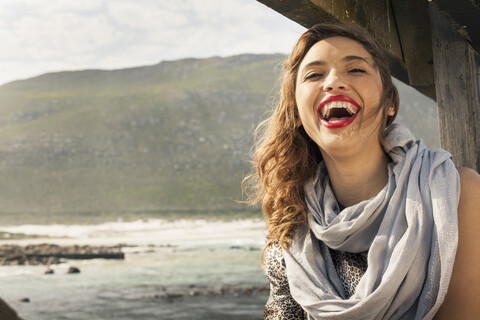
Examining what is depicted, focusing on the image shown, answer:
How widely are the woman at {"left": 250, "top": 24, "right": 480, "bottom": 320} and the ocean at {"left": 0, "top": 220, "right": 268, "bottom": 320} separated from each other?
29.1 ft

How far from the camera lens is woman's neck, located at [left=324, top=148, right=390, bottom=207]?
7.60 feet

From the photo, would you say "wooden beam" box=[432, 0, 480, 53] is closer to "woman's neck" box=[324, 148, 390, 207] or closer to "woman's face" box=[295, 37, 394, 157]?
"woman's face" box=[295, 37, 394, 157]

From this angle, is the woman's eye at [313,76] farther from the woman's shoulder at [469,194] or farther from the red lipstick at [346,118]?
the woman's shoulder at [469,194]

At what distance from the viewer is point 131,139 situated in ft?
367

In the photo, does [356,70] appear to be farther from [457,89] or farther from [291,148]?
[457,89]

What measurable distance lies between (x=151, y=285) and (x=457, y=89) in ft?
80.3

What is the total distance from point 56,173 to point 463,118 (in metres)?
101

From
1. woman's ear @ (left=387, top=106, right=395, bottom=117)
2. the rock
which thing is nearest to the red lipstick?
woman's ear @ (left=387, top=106, right=395, bottom=117)

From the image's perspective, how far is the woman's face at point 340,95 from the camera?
2.22 metres

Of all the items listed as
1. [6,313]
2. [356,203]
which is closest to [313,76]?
[356,203]

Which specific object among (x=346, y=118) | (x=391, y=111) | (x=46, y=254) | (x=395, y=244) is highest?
(x=346, y=118)

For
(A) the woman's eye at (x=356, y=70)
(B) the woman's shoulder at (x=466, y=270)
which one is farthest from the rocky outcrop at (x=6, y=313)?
(B) the woman's shoulder at (x=466, y=270)

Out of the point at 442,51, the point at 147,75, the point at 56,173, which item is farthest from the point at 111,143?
the point at 442,51

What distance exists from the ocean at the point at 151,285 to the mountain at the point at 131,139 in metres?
39.7
